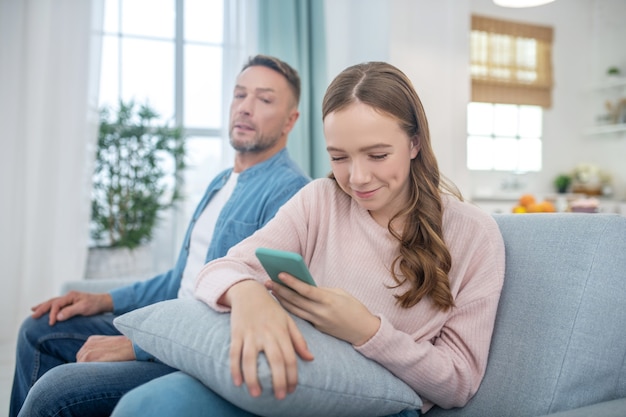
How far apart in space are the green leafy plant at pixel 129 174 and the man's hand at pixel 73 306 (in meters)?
2.03

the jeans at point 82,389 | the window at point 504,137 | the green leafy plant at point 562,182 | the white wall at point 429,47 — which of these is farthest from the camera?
the green leafy plant at point 562,182

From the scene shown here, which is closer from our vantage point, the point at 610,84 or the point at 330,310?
→ the point at 330,310

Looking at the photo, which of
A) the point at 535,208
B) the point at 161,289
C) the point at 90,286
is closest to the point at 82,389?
the point at 161,289

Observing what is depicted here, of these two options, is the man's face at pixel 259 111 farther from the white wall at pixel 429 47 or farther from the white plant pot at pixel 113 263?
the white wall at pixel 429 47

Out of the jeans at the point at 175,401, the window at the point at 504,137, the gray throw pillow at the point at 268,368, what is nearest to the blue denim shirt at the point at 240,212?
the gray throw pillow at the point at 268,368

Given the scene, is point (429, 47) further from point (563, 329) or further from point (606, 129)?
point (563, 329)

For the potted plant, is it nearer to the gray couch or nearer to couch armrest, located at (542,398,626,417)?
the gray couch

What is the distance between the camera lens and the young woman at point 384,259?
954 millimetres

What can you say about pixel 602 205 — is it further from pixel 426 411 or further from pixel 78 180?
pixel 426 411

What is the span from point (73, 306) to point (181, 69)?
3.15 metres

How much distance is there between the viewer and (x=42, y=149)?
3895 mm

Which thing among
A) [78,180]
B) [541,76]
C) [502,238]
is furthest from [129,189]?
[541,76]

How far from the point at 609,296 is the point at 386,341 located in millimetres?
390

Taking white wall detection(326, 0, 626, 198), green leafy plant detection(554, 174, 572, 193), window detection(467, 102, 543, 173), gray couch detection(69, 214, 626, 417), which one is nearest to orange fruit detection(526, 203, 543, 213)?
gray couch detection(69, 214, 626, 417)
